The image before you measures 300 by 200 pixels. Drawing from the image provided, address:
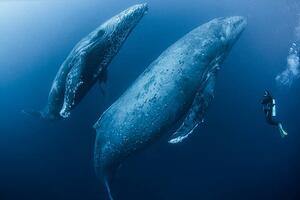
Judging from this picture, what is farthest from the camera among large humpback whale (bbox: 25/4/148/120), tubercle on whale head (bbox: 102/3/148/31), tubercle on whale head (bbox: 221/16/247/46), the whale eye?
tubercle on whale head (bbox: 221/16/247/46)

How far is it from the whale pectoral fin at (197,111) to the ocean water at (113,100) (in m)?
3.53

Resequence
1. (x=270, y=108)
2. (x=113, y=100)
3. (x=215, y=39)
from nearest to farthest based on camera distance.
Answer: (x=215, y=39) < (x=270, y=108) < (x=113, y=100)

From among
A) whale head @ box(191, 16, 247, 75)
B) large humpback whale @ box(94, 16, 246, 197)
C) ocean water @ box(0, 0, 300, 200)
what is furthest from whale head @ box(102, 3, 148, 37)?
ocean water @ box(0, 0, 300, 200)

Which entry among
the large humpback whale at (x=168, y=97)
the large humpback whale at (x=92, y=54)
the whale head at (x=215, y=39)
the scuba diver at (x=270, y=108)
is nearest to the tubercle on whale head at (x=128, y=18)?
the large humpback whale at (x=92, y=54)

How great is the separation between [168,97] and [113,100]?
414 cm

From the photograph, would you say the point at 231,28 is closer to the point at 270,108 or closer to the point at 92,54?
the point at 270,108

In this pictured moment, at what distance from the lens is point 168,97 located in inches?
235

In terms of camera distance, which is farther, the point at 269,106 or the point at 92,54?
the point at 269,106

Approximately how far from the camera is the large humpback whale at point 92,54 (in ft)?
18.7

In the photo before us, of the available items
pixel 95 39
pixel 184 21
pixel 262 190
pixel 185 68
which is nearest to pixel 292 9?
pixel 184 21

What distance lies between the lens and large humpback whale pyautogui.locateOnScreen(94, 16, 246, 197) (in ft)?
19.6

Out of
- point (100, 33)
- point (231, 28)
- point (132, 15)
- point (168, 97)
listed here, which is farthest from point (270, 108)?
point (100, 33)

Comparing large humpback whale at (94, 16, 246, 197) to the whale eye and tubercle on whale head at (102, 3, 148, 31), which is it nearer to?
tubercle on whale head at (102, 3, 148, 31)

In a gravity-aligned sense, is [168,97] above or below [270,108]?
above
